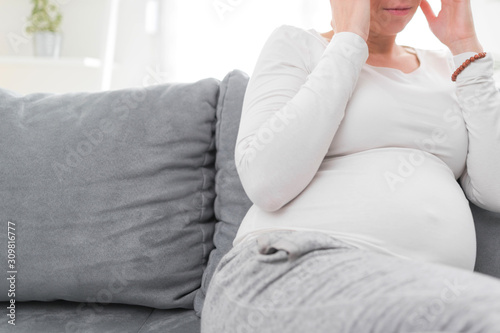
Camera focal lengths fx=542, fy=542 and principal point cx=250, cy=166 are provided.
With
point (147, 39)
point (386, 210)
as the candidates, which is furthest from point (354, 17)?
point (147, 39)

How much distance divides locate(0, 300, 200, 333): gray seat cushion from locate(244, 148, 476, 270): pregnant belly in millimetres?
351

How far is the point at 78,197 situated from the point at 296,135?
0.57 metres

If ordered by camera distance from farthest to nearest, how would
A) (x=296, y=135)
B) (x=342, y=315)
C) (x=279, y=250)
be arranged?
(x=296, y=135)
(x=279, y=250)
(x=342, y=315)

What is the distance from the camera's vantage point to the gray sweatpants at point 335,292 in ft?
1.85

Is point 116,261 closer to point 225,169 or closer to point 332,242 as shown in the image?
point 225,169

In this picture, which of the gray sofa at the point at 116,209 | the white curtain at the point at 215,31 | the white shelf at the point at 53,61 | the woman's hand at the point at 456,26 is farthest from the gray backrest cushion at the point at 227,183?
the white shelf at the point at 53,61

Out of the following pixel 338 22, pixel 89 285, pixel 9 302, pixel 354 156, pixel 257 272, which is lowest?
pixel 9 302

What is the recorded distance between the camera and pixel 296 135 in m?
0.89

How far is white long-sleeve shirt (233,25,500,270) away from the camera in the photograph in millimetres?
885

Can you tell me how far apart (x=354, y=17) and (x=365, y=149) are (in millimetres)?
241

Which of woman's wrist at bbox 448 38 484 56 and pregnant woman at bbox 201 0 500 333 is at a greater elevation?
woman's wrist at bbox 448 38 484 56

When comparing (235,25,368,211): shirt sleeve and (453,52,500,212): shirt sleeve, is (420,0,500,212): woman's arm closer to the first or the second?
(453,52,500,212): shirt sleeve

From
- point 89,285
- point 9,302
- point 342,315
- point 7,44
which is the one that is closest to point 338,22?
point 342,315

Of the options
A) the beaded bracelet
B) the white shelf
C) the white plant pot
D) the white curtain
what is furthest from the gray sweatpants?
the white plant pot
